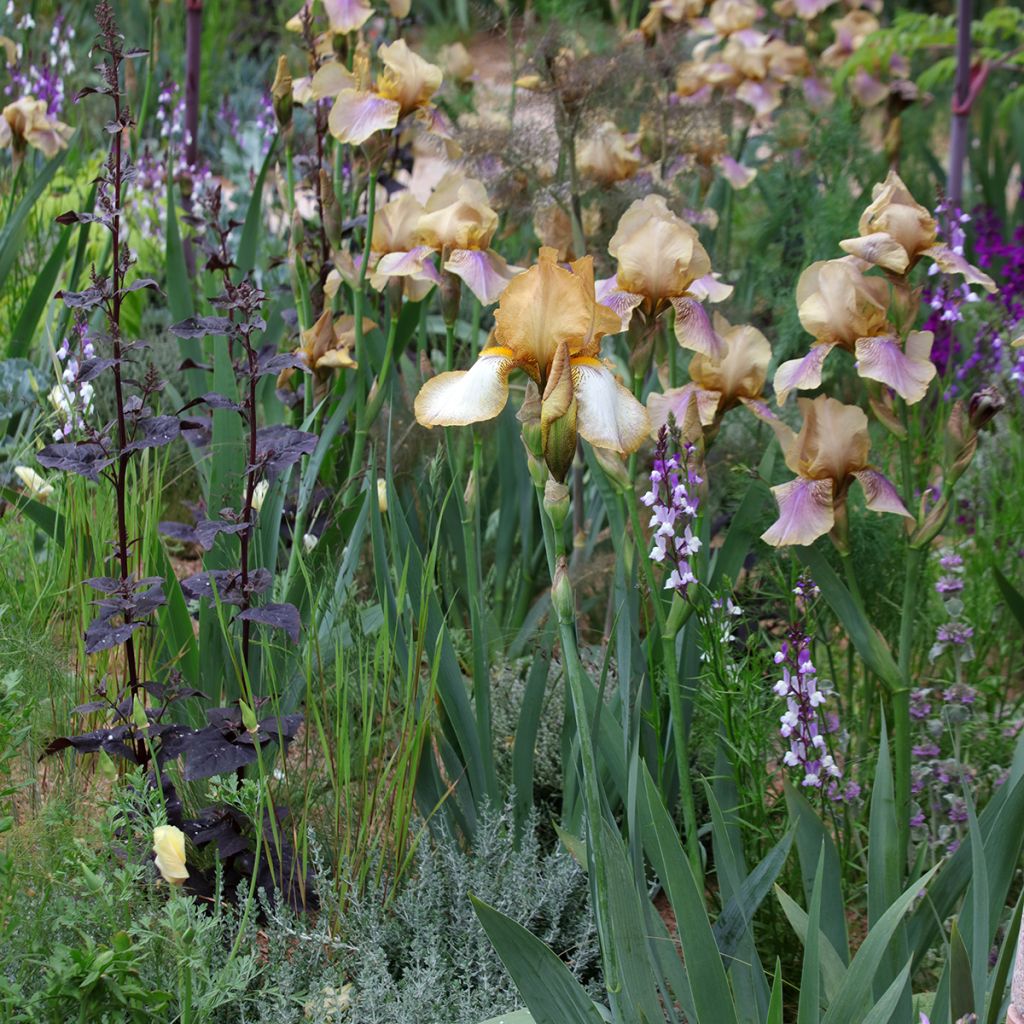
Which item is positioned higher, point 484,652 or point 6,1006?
point 484,652

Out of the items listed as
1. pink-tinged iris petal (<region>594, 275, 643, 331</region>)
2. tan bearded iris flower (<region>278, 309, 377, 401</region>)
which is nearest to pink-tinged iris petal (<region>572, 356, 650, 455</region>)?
pink-tinged iris petal (<region>594, 275, 643, 331</region>)

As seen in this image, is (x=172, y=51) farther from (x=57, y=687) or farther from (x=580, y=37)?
(x=57, y=687)

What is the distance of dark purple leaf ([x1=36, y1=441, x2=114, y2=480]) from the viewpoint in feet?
5.77

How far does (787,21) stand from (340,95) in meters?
2.96

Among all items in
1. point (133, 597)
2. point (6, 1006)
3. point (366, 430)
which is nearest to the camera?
point (6, 1006)

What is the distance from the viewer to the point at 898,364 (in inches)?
63.7

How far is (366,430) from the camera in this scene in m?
2.32

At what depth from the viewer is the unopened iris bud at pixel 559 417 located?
1.14 m

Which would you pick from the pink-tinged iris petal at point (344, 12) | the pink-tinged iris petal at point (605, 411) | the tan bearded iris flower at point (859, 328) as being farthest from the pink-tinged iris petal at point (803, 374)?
the pink-tinged iris petal at point (344, 12)

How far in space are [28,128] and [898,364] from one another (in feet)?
7.49

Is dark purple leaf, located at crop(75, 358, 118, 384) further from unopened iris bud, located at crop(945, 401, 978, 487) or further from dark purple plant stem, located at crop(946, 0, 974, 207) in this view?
dark purple plant stem, located at crop(946, 0, 974, 207)

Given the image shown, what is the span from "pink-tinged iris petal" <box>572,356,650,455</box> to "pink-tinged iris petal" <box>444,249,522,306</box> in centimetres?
85

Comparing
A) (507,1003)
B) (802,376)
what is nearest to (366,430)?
(802,376)

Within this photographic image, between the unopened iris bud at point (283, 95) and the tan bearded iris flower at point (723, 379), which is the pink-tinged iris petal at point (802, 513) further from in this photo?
the unopened iris bud at point (283, 95)
